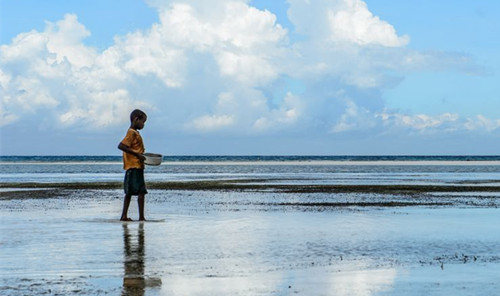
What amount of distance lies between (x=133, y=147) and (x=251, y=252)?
18.8 feet

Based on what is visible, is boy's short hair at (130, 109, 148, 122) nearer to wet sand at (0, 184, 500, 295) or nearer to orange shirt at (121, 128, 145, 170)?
orange shirt at (121, 128, 145, 170)

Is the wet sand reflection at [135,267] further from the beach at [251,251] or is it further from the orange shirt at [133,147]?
the orange shirt at [133,147]

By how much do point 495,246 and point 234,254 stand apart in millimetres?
4258

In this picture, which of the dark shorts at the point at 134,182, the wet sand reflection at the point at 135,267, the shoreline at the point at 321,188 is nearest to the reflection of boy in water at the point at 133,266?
Result: the wet sand reflection at the point at 135,267

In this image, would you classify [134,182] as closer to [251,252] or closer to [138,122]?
→ [138,122]

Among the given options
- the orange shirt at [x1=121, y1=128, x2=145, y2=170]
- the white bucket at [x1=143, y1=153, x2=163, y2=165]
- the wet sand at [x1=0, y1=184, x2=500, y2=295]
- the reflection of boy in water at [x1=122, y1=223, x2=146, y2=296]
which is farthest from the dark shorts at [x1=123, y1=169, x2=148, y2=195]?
the reflection of boy in water at [x1=122, y1=223, x2=146, y2=296]

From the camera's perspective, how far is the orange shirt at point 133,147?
17.3 meters

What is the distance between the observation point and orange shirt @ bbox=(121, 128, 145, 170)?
17.3 meters

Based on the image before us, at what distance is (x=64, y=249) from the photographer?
1260cm

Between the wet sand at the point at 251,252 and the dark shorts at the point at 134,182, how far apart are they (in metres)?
0.72

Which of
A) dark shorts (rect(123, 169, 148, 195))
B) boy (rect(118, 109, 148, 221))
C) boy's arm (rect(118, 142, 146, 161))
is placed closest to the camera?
boy's arm (rect(118, 142, 146, 161))

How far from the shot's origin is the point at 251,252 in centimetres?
1241

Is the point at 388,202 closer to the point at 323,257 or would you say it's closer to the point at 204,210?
the point at 204,210

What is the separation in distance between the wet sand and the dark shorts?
2.37 feet
